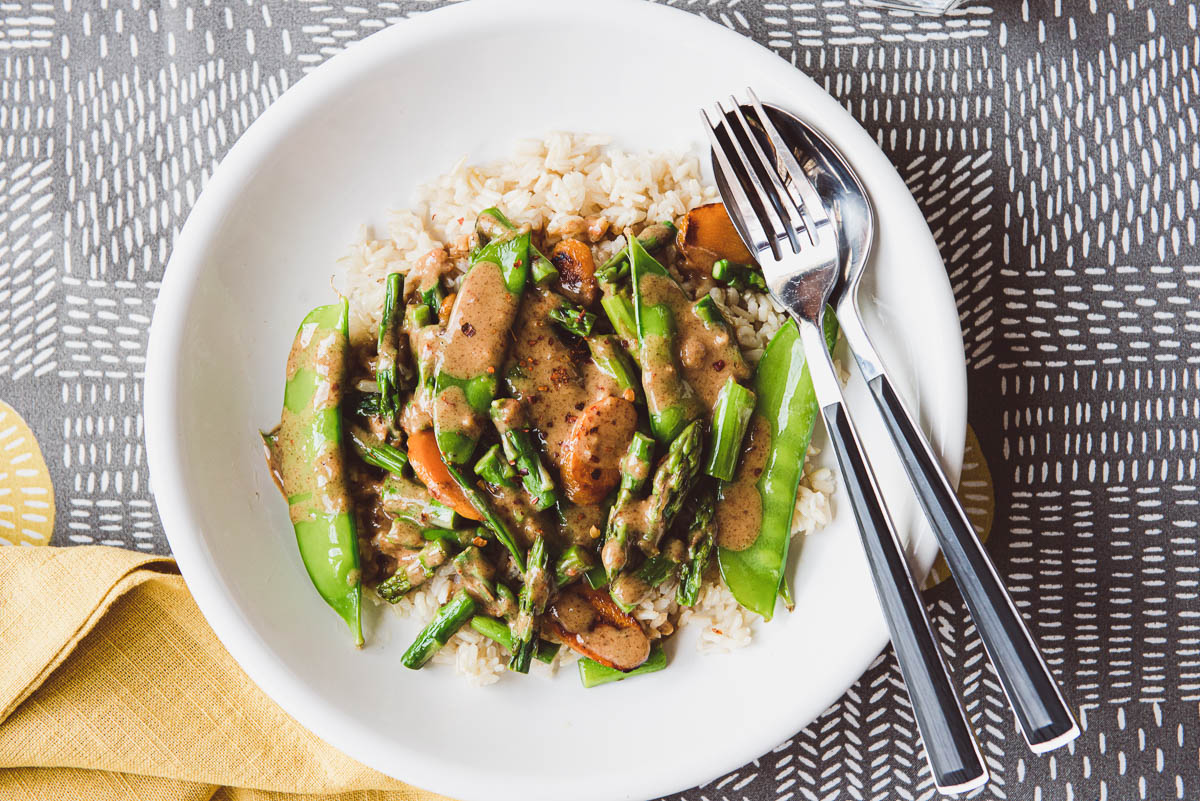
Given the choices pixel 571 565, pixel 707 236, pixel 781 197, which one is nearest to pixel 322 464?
pixel 571 565

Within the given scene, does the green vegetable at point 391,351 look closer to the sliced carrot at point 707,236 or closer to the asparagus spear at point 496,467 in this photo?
the asparagus spear at point 496,467

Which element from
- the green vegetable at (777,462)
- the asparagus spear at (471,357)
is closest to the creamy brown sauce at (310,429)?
the asparagus spear at (471,357)

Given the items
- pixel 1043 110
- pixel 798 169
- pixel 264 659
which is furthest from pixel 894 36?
pixel 264 659

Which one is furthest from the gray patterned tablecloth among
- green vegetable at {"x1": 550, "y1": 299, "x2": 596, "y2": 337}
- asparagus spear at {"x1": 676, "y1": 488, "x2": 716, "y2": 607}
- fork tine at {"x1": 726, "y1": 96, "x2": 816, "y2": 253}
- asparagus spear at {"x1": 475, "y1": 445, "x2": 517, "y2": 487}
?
asparagus spear at {"x1": 475, "y1": 445, "x2": 517, "y2": 487}

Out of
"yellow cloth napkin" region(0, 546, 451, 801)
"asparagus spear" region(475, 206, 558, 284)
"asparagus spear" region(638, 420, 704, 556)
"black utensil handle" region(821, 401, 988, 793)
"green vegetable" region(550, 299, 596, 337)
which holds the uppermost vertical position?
"asparagus spear" region(475, 206, 558, 284)

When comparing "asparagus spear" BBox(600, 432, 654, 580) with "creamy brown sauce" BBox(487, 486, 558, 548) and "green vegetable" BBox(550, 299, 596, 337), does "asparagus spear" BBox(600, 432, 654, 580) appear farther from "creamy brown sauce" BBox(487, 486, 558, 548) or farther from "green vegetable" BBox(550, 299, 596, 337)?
"green vegetable" BBox(550, 299, 596, 337)

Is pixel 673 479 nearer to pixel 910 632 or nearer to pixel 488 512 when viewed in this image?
→ pixel 488 512
